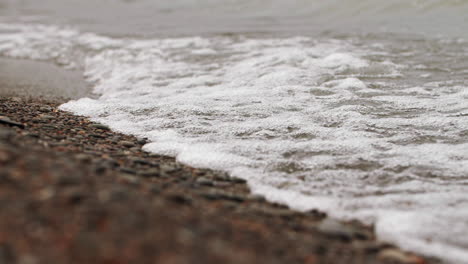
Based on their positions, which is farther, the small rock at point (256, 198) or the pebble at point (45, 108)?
the pebble at point (45, 108)

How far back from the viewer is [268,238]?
171cm

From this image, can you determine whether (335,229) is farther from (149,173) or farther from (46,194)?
(46,194)

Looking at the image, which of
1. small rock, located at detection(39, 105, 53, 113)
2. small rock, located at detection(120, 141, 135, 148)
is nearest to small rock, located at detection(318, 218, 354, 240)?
small rock, located at detection(120, 141, 135, 148)

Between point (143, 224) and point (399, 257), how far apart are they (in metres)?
1.13

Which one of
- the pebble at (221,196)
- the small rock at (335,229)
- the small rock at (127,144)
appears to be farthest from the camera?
the small rock at (127,144)

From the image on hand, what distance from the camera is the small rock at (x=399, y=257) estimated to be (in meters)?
1.71

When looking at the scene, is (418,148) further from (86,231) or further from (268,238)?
(86,231)

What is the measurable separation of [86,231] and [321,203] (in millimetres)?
1301

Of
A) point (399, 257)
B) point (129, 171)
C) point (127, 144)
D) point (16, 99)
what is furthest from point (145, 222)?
point (16, 99)

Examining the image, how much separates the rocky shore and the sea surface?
0.72 feet

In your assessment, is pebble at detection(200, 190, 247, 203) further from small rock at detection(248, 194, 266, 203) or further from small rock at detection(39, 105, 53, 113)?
small rock at detection(39, 105, 53, 113)

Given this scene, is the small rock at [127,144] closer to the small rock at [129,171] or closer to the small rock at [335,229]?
the small rock at [129,171]

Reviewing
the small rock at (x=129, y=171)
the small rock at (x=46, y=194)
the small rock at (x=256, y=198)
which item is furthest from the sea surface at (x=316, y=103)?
the small rock at (x=46, y=194)

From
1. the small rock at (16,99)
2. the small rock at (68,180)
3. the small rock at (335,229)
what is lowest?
the small rock at (335,229)
